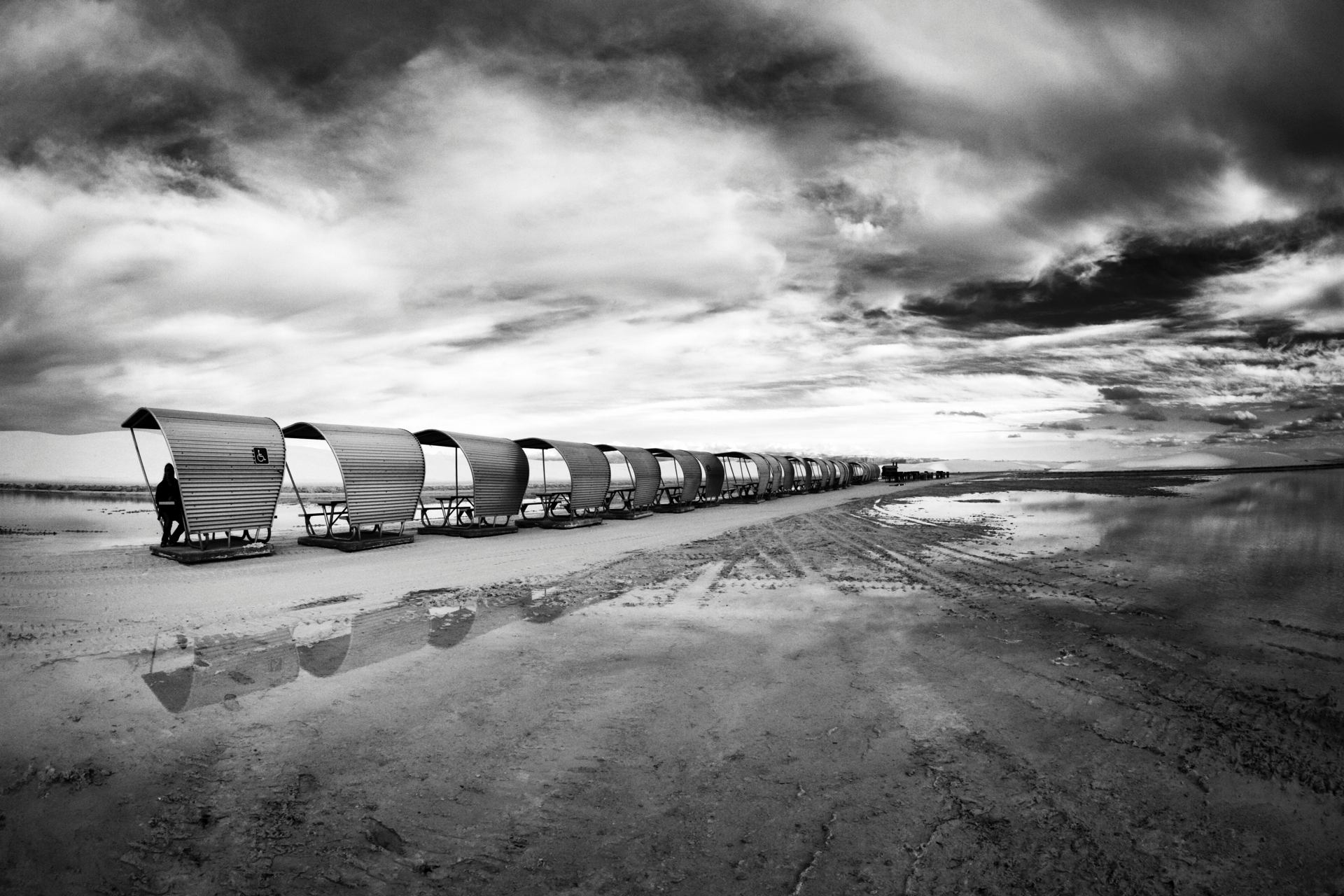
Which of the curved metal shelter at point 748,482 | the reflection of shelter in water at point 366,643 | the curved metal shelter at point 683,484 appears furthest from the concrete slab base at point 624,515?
the reflection of shelter in water at point 366,643

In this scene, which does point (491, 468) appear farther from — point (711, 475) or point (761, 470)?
point (761, 470)

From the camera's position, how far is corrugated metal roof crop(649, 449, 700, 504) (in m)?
34.2

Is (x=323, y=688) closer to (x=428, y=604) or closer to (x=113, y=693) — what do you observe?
(x=113, y=693)

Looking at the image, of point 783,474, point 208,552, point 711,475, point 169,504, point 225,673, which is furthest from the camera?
point 783,474

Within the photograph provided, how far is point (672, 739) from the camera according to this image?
5.10m

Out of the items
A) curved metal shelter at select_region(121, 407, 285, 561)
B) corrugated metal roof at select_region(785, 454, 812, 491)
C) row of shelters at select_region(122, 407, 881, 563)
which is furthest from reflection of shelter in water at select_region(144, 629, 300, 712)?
corrugated metal roof at select_region(785, 454, 812, 491)

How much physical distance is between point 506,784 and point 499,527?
58.2 feet

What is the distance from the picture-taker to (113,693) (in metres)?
6.03

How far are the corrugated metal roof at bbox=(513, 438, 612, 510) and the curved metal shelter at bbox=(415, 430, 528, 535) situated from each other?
2066mm

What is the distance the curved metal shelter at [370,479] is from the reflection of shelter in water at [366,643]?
28.3ft

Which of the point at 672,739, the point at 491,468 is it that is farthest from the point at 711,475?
the point at 672,739

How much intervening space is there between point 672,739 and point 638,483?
24.8 meters

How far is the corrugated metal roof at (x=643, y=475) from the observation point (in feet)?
97.6

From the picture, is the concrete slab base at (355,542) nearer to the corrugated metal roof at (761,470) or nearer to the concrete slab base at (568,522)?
the concrete slab base at (568,522)
